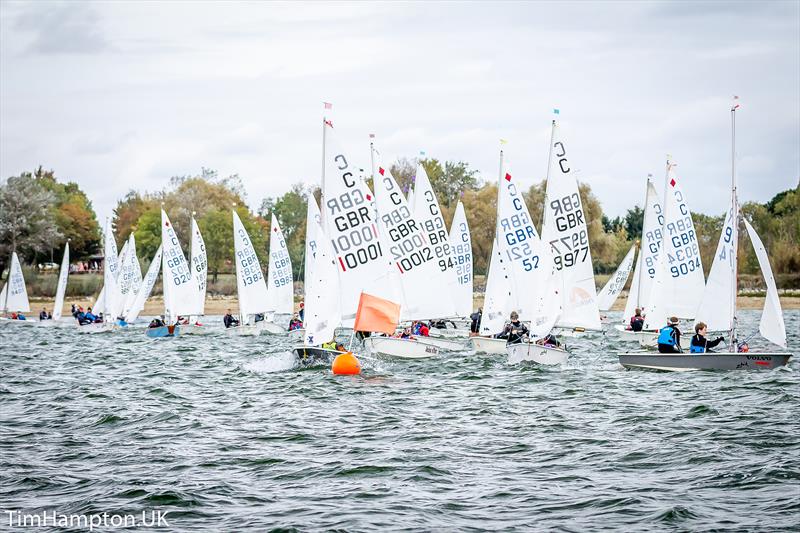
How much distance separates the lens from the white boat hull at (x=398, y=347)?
27516 millimetres

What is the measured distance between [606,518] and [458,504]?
1718 mm

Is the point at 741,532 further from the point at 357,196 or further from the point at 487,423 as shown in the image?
the point at 357,196

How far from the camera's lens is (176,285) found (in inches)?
1727

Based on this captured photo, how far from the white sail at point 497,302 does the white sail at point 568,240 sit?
3264 mm

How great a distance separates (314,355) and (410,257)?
22.0 ft

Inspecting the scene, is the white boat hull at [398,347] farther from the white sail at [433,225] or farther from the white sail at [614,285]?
the white sail at [614,285]

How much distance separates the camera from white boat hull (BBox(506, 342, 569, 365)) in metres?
26.2

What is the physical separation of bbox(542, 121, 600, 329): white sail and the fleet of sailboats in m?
0.03

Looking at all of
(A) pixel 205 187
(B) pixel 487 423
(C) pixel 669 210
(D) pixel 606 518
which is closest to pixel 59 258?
→ (A) pixel 205 187

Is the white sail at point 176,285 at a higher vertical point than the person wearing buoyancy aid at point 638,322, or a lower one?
higher

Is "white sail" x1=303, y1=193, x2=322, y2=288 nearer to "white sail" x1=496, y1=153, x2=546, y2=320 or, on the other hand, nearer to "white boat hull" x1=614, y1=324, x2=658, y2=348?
"white sail" x1=496, y1=153, x2=546, y2=320

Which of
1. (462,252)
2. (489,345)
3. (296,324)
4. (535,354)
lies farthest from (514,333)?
(296,324)

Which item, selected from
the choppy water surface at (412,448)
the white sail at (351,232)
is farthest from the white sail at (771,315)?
the white sail at (351,232)

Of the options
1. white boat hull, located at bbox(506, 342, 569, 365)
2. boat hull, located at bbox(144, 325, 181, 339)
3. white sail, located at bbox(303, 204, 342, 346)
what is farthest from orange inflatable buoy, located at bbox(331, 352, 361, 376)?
boat hull, located at bbox(144, 325, 181, 339)
